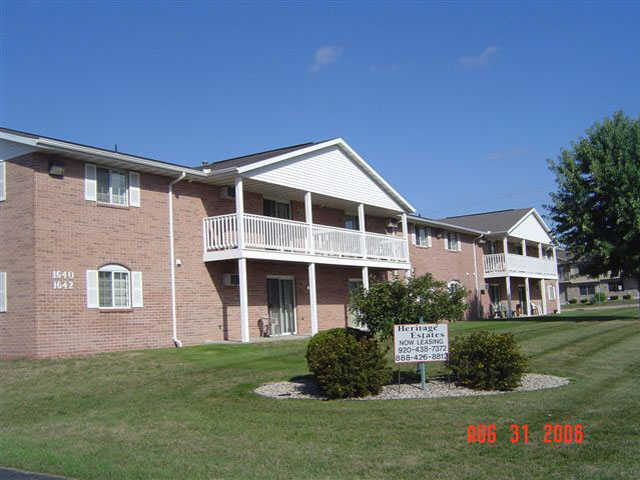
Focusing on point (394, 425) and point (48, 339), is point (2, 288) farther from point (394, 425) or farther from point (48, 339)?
point (394, 425)

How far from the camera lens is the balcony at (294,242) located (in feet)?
68.4

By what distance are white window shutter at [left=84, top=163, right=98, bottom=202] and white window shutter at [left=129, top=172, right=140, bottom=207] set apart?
112 centimetres

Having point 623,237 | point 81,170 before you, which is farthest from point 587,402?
point 623,237

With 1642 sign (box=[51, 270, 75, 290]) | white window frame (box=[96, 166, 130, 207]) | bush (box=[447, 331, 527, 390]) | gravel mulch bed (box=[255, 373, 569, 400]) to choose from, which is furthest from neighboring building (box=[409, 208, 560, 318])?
bush (box=[447, 331, 527, 390])

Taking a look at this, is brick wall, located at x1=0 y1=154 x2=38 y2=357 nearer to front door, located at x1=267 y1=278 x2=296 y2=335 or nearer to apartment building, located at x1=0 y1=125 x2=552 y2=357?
apartment building, located at x1=0 y1=125 x2=552 y2=357

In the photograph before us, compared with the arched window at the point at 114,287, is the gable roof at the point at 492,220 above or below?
above

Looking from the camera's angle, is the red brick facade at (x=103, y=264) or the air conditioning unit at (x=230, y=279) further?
the air conditioning unit at (x=230, y=279)

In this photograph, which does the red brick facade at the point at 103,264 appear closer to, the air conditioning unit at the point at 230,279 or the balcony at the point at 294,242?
the air conditioning unit at the point at 230,279

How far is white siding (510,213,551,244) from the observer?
42.2 m

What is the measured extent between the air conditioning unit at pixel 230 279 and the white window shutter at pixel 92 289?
16.5 ft

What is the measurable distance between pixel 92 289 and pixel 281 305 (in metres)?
8.39

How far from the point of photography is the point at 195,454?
771cm

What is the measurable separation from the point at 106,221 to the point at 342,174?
34.7 ft
